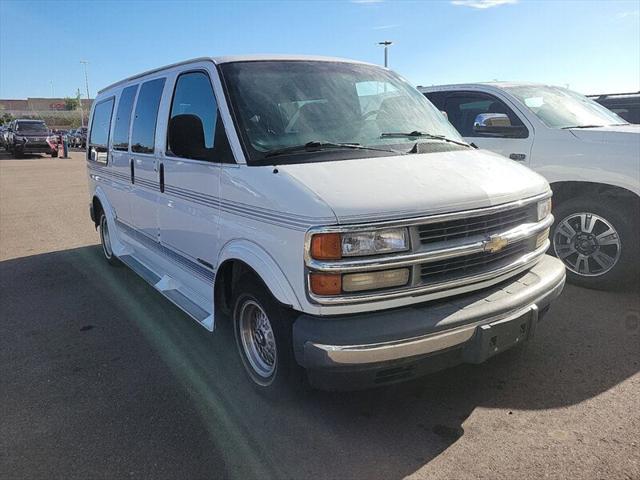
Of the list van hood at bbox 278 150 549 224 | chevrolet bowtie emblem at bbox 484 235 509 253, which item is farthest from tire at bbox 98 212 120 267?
chevrolet bowtie emblem at bbox 484 235 509 253

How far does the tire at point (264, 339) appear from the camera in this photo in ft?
9.23

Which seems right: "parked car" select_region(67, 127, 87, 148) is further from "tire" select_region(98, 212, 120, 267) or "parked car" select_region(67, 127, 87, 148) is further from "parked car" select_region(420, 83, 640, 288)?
"parked car" select_region(420, 83, 640, 288)

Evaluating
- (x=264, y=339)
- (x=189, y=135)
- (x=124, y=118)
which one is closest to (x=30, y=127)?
(x=124, y=118)

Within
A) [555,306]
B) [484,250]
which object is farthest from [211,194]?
[555,306]

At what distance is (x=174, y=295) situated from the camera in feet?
13.6

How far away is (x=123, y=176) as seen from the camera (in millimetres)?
5211

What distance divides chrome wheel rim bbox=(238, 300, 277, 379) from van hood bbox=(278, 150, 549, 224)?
915mm

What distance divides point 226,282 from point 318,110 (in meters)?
1.30

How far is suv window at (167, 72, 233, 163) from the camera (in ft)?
10.9

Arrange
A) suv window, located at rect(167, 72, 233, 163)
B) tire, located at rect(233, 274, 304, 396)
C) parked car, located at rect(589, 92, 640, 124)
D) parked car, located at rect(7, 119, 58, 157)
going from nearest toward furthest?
tire, located at rect(233, 274, 304, 396) < suv window, located at rect(167, 72, 233, 163) < parked car, located at rect(589, 92, 640, 124) < parked car, located at rect(7, 119, 58, 157)

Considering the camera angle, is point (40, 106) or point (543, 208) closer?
point (543, 208)

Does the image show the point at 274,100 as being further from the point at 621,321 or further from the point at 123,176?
the point at 621,321

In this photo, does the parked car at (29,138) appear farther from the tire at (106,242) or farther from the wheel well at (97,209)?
the tire at (106,242)

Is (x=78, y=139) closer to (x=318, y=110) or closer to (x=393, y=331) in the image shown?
(x=318, y=110)
